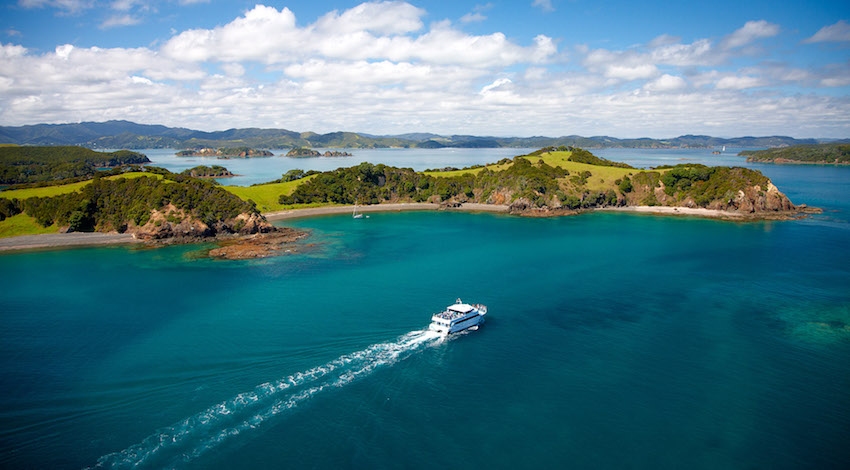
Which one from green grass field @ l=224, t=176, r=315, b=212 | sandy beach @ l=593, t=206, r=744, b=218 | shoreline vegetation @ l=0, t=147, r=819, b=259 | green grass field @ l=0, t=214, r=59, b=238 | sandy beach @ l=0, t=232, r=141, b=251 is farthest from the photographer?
green grass field @ l=224, t=176, r=315, b=212

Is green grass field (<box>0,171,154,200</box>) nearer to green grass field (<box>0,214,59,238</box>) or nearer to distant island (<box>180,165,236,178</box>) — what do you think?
green grass field (<box>0,214,59,238</box>)

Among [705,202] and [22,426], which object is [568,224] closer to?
[705,202]

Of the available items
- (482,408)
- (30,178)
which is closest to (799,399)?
(482,408)

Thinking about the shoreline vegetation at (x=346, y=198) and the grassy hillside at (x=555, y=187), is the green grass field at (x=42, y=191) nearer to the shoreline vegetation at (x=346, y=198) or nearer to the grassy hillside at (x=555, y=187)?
the shoreline vegetation at (x=346, y=198)

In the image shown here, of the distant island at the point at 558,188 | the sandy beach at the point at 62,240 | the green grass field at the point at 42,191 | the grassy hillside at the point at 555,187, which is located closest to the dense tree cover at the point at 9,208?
the green grass field at the point at 42,191

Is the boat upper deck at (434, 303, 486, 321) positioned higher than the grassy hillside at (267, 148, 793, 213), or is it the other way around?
the grassy hillside at (267, 148, 793, 213)

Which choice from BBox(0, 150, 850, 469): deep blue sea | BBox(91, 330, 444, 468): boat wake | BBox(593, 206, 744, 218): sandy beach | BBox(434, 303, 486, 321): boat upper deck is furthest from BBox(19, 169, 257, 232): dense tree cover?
BBox(593, 206, 744, 218): sandy beach

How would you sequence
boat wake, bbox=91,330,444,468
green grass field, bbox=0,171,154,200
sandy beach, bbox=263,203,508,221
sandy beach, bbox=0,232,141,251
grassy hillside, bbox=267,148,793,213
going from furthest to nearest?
1. sandy beach, bbox=263,203,508,221
2. grassy hillside, bbox=267,148,793,213
3. green grass field, bbox=0,171,154,200
4. sandy beach, bbox=0,232,141,251
5. boat wake, bbox=91,330,444,468
